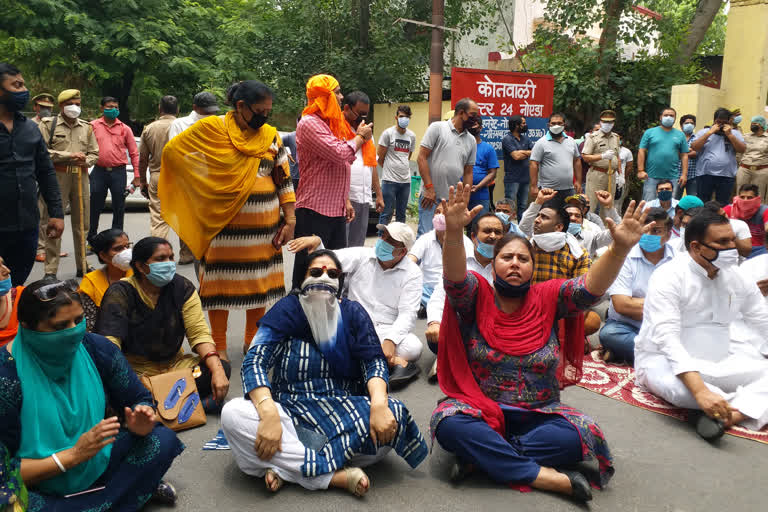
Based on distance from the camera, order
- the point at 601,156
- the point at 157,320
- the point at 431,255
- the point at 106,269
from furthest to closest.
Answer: the point at 601,156 < the point at 431,255 < the point at 106,269 < the point at 157,320

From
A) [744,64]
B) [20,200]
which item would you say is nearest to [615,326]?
[20,200]

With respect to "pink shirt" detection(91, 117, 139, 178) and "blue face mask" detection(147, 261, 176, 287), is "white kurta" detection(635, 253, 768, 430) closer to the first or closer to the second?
"blue face mask" detection(147, 261, 176, 287)

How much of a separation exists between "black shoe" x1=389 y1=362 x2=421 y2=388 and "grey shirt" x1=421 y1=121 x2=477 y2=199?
3.06 metres

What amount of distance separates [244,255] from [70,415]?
7.20ft

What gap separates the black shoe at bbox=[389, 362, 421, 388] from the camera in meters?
4.61

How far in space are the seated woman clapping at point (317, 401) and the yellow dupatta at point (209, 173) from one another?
1.31 m

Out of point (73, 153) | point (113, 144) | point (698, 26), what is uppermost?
point (698, 26)

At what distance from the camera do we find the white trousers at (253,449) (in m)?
3.12

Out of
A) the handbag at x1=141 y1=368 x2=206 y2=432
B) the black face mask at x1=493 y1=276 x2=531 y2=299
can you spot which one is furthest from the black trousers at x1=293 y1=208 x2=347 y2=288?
the black face mask at x1=493 y1=276 x2=531 y2=299

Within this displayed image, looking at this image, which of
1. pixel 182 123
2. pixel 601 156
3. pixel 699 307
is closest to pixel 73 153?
pixel 182 123

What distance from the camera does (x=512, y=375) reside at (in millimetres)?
3367

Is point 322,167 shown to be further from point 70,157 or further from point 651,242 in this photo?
point 70,157

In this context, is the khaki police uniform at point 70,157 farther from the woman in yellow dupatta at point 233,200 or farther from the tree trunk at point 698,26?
the tree trunk at point 698,26

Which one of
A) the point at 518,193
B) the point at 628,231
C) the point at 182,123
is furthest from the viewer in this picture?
the point at 518,193
